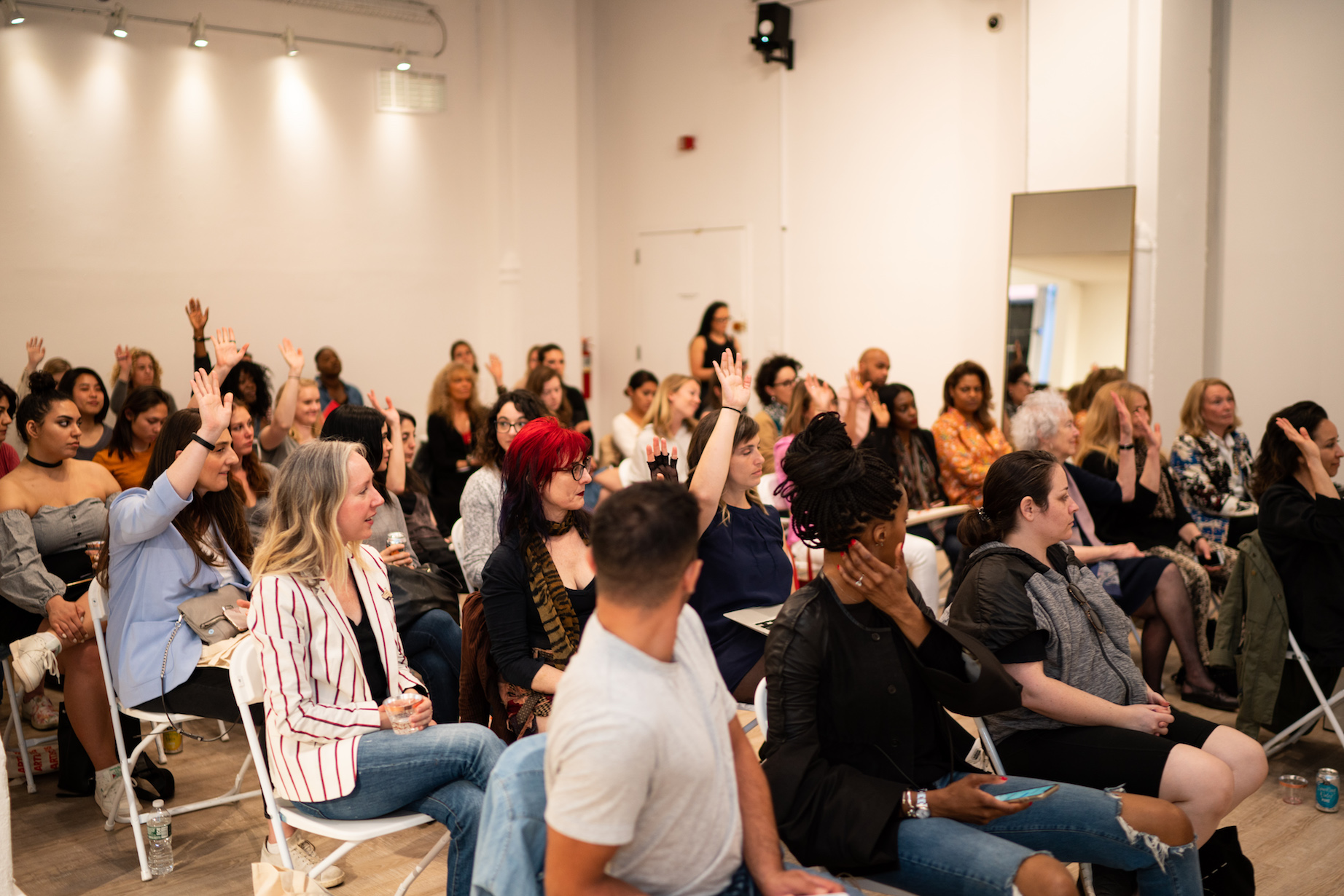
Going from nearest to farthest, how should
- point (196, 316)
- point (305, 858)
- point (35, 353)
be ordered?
1. point (305, 858)
2. point (35, 353)
3. point (196, 316)

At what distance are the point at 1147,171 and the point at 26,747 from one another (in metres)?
6.99

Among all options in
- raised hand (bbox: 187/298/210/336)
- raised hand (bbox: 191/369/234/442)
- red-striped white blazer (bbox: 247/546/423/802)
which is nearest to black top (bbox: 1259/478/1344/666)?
red-striped white blazer (bbox: 247/546/423/802)

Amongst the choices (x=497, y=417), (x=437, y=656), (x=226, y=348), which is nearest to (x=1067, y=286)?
(x=497, y=417)

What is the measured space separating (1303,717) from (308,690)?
3.48 meters

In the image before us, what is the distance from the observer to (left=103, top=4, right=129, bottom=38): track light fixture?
792 cm

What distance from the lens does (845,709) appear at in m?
2.10

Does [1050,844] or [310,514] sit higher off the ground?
[310,514]

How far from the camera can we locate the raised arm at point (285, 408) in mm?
5477

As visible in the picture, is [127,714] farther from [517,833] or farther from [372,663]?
[517,833]

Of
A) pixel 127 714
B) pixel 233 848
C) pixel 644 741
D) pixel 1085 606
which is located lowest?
pixel 233 848

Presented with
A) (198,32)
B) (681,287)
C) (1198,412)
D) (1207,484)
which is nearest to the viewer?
(1207,484)

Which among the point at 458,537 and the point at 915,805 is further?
the point at 458,537

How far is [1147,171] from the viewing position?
7.04 metres

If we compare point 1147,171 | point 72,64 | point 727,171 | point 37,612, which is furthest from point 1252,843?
point 72,64
